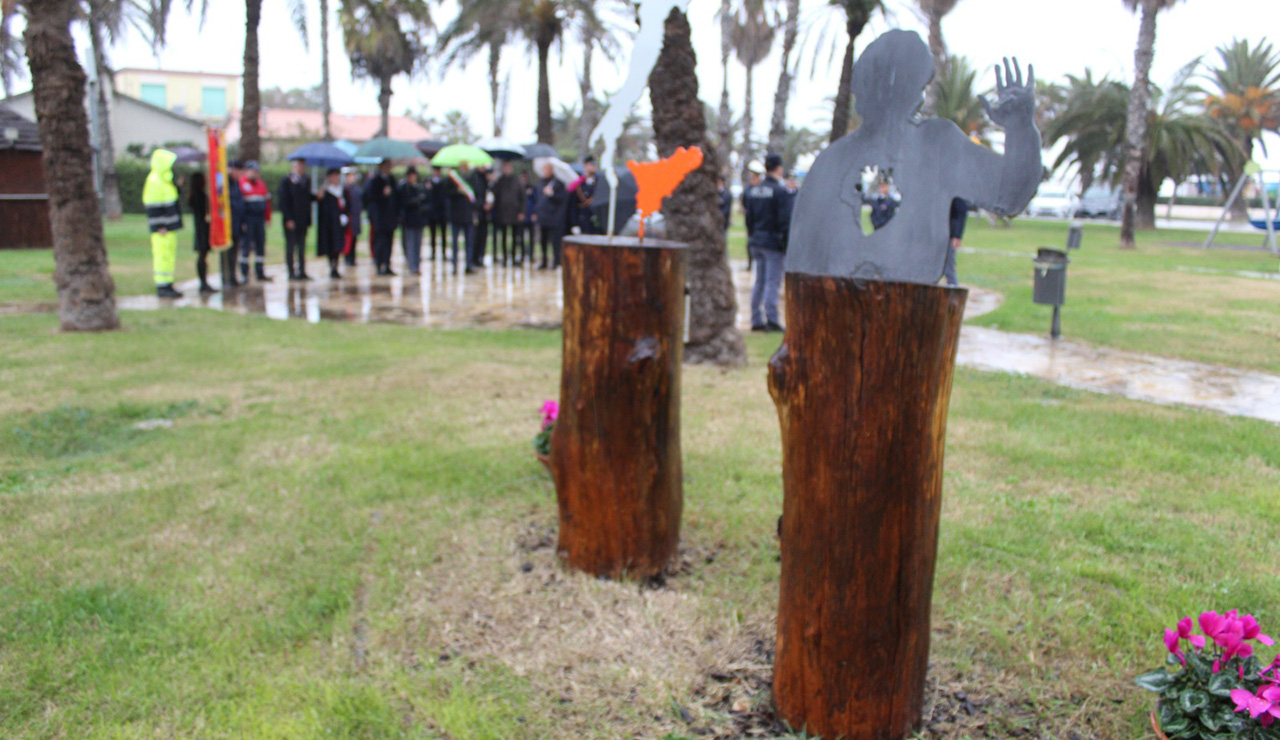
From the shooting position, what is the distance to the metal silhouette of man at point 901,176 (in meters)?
2.65

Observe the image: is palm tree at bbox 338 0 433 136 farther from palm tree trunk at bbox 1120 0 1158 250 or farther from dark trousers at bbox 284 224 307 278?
palm tree trunk at bbox 1120 0 1158 250

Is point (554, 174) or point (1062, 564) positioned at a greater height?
point (554, 174)

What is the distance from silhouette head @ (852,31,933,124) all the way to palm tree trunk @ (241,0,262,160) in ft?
51.8

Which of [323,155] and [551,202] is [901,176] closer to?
[551,202]

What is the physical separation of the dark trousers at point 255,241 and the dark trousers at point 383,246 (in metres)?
1.84

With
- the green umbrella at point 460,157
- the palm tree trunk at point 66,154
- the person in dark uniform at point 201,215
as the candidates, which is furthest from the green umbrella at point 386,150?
the palm tree trunk at point 66,154

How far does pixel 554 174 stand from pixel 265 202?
4559 mm

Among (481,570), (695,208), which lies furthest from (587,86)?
(481,570)

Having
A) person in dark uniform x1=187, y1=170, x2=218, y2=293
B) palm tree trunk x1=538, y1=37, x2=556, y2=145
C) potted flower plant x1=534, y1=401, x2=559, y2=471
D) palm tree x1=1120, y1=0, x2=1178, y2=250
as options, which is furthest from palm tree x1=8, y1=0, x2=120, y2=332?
palm tree x1=1120, y1=0, x2=1178, y2=250

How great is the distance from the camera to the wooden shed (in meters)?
16.8

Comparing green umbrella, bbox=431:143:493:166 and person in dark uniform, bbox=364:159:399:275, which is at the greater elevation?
green umbrella, bbox=431:143:493:166

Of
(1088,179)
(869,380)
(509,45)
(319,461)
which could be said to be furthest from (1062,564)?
(1088,179)

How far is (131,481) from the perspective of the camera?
471 cm

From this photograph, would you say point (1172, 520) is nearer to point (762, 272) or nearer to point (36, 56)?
point (762, 272)
